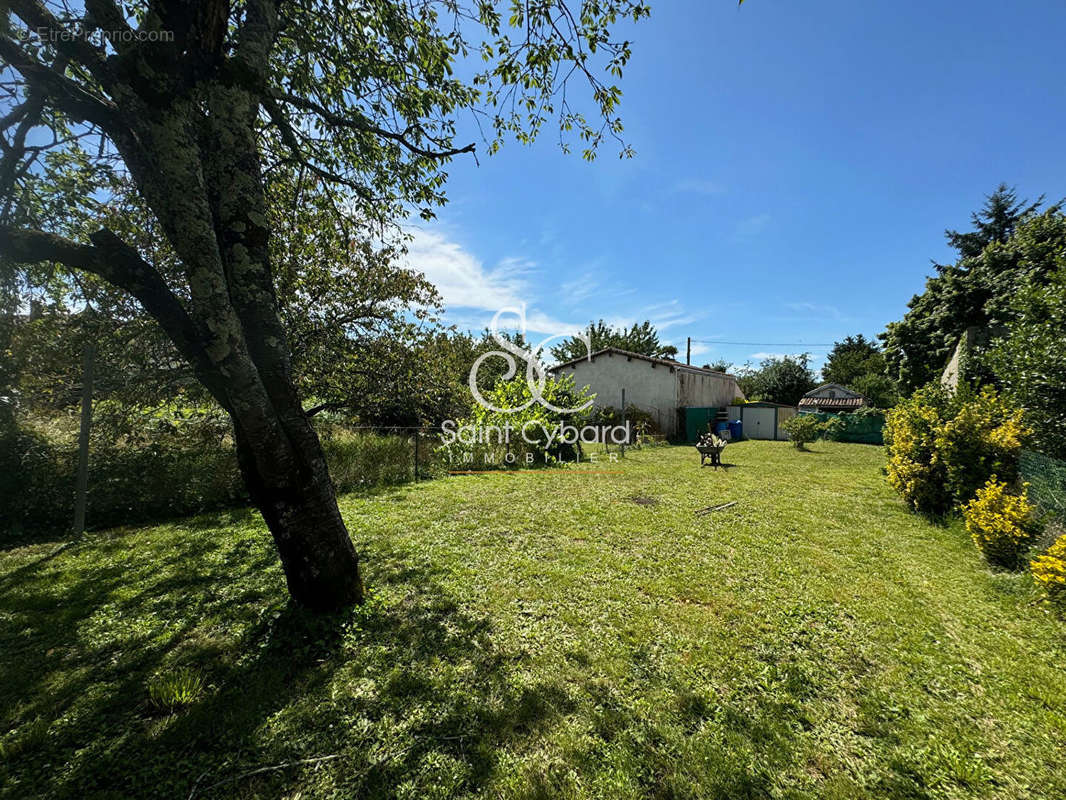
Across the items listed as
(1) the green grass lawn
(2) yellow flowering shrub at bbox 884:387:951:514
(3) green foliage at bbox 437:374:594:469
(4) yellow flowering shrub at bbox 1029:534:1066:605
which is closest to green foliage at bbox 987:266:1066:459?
(2) yellow flowering shrub at bbox 884:387:951:514

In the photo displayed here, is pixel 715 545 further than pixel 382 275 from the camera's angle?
No

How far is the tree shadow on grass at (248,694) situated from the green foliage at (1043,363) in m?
8.23

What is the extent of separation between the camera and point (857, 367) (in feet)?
135

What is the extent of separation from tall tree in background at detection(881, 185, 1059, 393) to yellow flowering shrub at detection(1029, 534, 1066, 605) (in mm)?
10248

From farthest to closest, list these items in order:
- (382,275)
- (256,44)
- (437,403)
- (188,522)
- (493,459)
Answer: (493,459), (437,403), (382,275), (188,522), (256,44)

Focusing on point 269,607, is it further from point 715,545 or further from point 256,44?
point 715,545

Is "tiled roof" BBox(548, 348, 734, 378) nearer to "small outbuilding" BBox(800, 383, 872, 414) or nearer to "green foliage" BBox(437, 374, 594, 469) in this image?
"green foliage" BBox(437, 374, 594, 469)

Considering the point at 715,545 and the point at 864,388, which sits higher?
the point at 864,388

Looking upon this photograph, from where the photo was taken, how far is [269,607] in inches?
140

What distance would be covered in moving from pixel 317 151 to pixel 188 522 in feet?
21.9

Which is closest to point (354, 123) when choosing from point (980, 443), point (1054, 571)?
point (1054, 571)

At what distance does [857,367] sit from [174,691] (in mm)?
56065

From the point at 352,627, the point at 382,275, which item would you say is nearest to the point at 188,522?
the point at 352,627

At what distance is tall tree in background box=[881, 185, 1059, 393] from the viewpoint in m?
11.1
